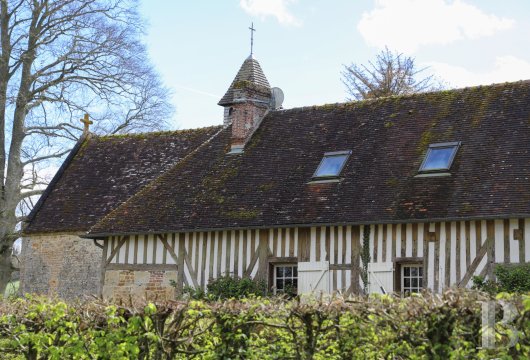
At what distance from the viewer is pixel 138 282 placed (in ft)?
55.5

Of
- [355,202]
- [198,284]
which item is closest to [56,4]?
[198,284]

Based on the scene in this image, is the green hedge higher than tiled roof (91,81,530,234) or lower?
lower

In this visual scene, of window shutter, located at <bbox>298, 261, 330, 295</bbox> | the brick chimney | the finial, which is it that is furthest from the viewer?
the finial

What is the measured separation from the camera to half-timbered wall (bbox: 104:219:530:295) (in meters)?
13.5

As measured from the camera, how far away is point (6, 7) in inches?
965

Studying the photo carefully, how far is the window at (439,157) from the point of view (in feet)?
48.5

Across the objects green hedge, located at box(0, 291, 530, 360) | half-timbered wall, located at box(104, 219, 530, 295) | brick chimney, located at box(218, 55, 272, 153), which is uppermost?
brick chimney, located at box(218, 55, 272, 153)

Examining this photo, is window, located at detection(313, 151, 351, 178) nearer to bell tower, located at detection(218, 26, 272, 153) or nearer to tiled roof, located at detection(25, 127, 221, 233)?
bell tower, located at detection(218, 26, 272, 153)

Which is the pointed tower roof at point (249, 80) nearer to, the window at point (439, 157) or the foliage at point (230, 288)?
the foliage at point (230, 288)

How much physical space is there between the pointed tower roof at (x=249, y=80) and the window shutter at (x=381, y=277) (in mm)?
6249

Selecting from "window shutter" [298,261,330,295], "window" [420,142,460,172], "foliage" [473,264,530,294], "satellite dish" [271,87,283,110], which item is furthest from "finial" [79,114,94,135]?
"foliage" [473,264,530,294]

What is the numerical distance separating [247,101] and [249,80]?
658 mm

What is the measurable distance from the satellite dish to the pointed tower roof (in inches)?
8.5

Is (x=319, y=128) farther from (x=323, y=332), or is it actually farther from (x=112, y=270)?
(x=323, y=332)
